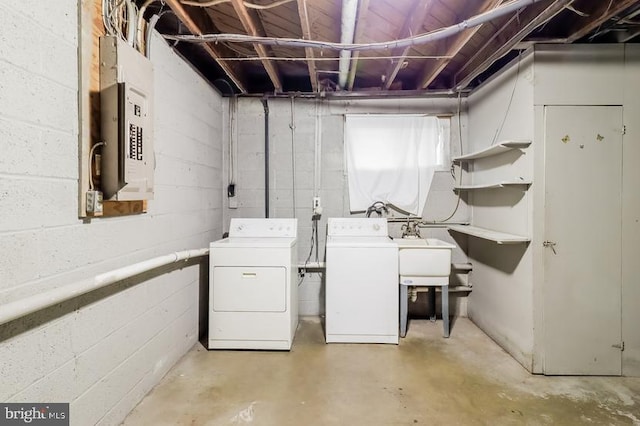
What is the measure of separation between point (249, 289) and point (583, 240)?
2.45 meters

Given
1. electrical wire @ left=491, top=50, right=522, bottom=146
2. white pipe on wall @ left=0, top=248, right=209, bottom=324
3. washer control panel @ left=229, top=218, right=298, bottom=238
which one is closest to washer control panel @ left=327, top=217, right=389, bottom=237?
washer control panel @ left=229, top=218, right=298, bottom=238

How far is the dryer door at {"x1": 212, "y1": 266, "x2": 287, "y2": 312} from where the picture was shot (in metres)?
2.57

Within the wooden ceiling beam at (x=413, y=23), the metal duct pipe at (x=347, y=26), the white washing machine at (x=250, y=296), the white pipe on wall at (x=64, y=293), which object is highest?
the wooden ceiling beam at (x=413, y=23)

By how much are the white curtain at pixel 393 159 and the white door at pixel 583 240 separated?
48.7 inches

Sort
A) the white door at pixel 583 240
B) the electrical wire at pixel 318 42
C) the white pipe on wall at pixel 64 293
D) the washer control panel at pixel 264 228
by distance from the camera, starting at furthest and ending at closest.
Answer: the washer control panel at pixel 264 228 → the white door at pixel 583 240 → the electrical wire at pixel 318 42 → the white pipe on wall at pixel 64 293

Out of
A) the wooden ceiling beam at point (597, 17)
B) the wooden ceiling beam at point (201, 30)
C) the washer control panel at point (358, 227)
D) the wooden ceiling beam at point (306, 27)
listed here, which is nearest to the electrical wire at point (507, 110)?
the wooden ceiling beam at point (597, 17)

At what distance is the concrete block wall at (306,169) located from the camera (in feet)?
11.4

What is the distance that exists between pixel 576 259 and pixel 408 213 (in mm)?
1490

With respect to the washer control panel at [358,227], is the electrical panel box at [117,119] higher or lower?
higher

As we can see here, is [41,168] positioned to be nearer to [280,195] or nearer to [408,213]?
[280,195]

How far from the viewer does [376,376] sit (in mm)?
2240

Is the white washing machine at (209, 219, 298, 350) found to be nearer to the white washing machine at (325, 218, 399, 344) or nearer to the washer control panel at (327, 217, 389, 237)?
the white washing machine at (325, 218, 399, 344)

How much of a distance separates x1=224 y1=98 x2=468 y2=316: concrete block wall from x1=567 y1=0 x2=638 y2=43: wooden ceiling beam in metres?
1.36

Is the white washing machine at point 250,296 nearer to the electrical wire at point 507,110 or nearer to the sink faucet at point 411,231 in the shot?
the sink faucet at point 411,231
